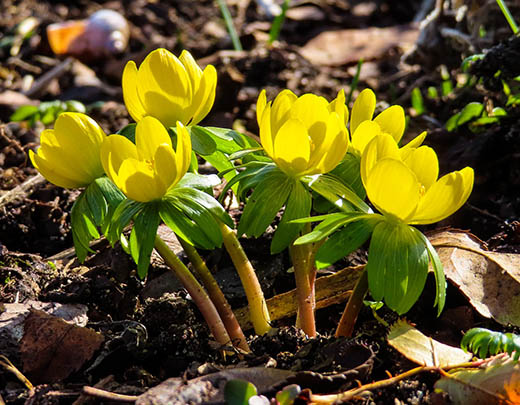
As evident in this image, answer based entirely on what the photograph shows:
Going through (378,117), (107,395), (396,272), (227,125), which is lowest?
(227,125)

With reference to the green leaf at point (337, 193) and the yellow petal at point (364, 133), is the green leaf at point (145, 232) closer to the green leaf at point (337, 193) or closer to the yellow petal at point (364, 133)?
the green leaf at point (337, 193)

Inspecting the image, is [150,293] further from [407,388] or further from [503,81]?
[503,81]

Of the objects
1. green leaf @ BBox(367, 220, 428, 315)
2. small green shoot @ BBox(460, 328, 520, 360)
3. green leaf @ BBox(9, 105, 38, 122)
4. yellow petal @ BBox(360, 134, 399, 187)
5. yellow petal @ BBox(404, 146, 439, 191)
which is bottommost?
green leaf @ BBox(9, 105, 38, 122)

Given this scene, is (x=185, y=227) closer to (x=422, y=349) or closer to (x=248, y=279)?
(x=248, y=279)

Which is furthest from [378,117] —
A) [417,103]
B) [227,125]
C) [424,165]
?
[227,125]

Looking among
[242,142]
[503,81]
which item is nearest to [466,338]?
[242,142]

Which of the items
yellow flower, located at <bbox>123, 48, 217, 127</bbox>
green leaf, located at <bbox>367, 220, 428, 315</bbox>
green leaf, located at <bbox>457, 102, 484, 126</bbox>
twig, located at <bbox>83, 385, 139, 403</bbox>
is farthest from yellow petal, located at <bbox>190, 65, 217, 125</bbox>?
green leaf, located at <bbox>457, 102, 484, 126</bbox>

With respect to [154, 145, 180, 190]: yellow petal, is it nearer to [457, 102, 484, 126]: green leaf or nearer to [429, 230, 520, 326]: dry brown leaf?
[429, 230, 520, 326]: dry brown leaf
